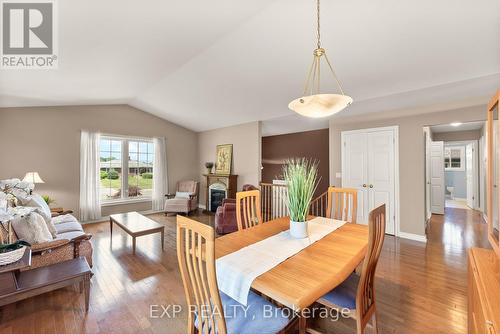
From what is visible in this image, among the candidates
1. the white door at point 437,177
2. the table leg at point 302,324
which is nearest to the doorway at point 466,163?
the white door at point 437,177

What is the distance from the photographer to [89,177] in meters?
5.05

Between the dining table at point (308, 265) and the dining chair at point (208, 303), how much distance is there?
21cm

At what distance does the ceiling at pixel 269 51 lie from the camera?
207 centimetres

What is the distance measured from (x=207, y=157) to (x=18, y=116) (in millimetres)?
4250

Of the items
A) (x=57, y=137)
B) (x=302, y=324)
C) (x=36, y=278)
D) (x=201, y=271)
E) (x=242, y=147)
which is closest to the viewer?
(x=201, y=271)

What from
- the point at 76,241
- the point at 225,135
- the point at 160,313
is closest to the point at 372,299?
the point at 160,313

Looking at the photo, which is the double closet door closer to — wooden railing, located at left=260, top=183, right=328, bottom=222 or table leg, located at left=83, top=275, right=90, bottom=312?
wooden railing, located at left=260, top=183, right=328, bottom=222

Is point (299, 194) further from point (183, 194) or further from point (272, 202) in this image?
point (183, 194)

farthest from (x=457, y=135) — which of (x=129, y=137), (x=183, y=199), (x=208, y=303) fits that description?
(x=129, y=137)

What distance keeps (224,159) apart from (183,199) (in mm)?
1587

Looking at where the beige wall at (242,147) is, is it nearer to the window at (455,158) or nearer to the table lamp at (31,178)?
the table lamp at (31,178)

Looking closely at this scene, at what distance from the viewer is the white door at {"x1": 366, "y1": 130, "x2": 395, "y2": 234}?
4.03 m

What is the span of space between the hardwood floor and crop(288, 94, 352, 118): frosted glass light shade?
71.0 inches

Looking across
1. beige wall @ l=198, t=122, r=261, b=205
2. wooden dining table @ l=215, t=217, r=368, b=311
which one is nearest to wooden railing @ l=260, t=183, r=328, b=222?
beige wall @ l=198, t=122, r=261, b=205
